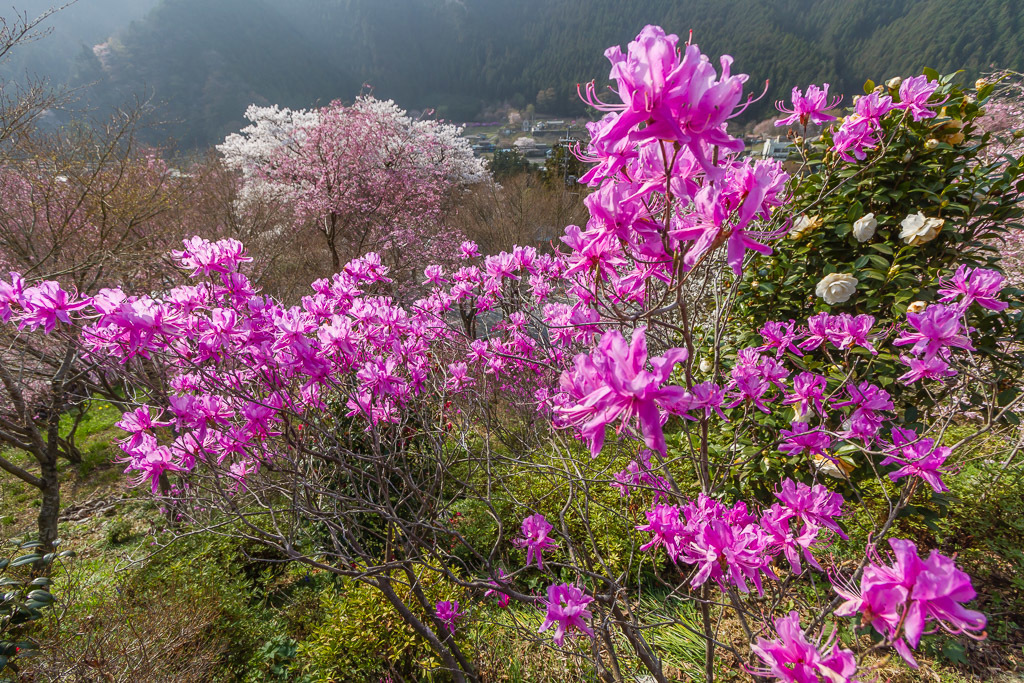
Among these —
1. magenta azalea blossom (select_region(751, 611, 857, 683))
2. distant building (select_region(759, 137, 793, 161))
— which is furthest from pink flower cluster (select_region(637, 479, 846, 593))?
distant building (select_region(759, 137, 793, 161))

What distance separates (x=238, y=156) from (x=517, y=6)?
341ft

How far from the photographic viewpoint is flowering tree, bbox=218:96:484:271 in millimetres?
9516

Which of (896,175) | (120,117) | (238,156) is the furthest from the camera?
(238,156)

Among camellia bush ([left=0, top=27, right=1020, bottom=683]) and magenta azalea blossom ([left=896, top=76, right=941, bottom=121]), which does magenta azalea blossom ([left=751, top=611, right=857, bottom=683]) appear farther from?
magenta azalea blossom ([left=896, top=76, right=941, bottom=121])

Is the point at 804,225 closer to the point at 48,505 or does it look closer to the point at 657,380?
the point at 657,380

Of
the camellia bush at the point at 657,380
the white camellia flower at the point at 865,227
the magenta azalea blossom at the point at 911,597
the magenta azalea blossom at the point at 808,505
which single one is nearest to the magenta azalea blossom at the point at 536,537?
the camellia bush at the point at 657,380

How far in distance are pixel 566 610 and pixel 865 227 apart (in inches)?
89.8

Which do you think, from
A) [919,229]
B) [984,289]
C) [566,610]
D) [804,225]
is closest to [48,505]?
[566,610]

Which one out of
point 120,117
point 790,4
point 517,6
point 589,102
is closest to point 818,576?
point 589,102

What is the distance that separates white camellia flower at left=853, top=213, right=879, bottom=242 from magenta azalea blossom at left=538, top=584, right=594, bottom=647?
7.17 ft

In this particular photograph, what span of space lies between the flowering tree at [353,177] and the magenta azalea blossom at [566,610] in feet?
29.1

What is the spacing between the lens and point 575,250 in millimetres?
1176

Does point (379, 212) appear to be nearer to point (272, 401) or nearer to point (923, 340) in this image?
point (272, 401)

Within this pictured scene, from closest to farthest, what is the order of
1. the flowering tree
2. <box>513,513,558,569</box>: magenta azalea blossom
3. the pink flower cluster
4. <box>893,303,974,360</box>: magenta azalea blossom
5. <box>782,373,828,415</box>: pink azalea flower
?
the pink flower cluster < <box>893,303,974,360</box>: magenta azalea blossom < <box>782,373,828,415</box>: pink azalea flower < <box>513,513,558,569</box>: magenta azalea blossom < the flowering tree
